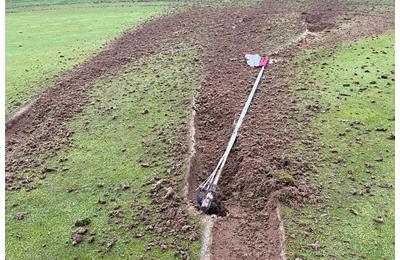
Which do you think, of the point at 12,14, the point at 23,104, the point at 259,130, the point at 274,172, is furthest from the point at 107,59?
the point at 12,14

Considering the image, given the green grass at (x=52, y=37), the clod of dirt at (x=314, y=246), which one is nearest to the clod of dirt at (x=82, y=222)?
the clod of dirt at (x=314, y=246)

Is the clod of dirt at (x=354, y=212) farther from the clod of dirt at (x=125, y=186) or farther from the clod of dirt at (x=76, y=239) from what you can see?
the clod of dirt at (x=76, y=239)

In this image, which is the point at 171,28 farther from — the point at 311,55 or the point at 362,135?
the point at 362,135

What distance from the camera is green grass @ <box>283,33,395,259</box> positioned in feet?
21.5

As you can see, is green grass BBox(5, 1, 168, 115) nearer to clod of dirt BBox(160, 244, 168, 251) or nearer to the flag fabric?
the flag fabric

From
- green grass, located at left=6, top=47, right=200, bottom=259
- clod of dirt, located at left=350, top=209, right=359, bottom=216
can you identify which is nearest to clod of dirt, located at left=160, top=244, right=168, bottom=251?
green grass, located at left=6, top=47, right=200, bottom=259

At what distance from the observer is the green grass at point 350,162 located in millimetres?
6562

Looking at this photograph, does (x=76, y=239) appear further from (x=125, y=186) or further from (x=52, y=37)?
(x=52, y=37)

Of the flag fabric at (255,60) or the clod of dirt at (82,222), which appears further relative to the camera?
the flag fabric at (255,60)

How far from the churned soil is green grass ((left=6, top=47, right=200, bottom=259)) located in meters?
0.38

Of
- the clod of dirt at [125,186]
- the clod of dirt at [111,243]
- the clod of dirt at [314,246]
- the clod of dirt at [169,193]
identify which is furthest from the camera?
the clod of dirt at [125,186]

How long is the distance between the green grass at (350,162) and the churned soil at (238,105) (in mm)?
319

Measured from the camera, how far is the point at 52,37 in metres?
17.3

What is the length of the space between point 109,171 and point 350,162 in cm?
401
